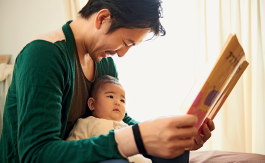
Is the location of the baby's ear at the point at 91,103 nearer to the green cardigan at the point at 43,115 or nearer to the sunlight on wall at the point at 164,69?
the green cardigan at the point at 43,115

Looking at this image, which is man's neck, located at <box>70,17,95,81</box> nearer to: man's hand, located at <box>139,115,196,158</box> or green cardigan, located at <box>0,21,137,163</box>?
green cardigan, located at <box>0,21,137,163</box>

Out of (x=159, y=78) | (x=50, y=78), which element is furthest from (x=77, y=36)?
(x=159, y=78)

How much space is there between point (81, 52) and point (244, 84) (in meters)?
1.80

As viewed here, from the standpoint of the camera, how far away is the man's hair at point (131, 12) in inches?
35.2

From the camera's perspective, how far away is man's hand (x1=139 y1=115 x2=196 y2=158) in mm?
599

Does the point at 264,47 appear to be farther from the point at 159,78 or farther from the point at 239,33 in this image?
the point at 159,78

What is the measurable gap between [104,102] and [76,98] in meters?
0.21

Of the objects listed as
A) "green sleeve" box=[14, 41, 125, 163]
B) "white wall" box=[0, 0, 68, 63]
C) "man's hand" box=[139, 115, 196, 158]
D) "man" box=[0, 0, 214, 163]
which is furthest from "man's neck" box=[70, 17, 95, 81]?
"white wall" box=[0, 0, 68, 63]

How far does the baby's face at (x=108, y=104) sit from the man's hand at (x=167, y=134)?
0.58 metres

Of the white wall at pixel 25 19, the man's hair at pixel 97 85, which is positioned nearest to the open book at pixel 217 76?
the man's hair at pixel 97 85

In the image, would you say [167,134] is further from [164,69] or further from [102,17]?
[164,69]

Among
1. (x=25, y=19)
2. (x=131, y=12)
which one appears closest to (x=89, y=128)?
(x=131, y=12)

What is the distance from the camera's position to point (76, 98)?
1.01m

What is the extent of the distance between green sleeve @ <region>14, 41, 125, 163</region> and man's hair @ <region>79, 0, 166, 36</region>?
0.33 meters
